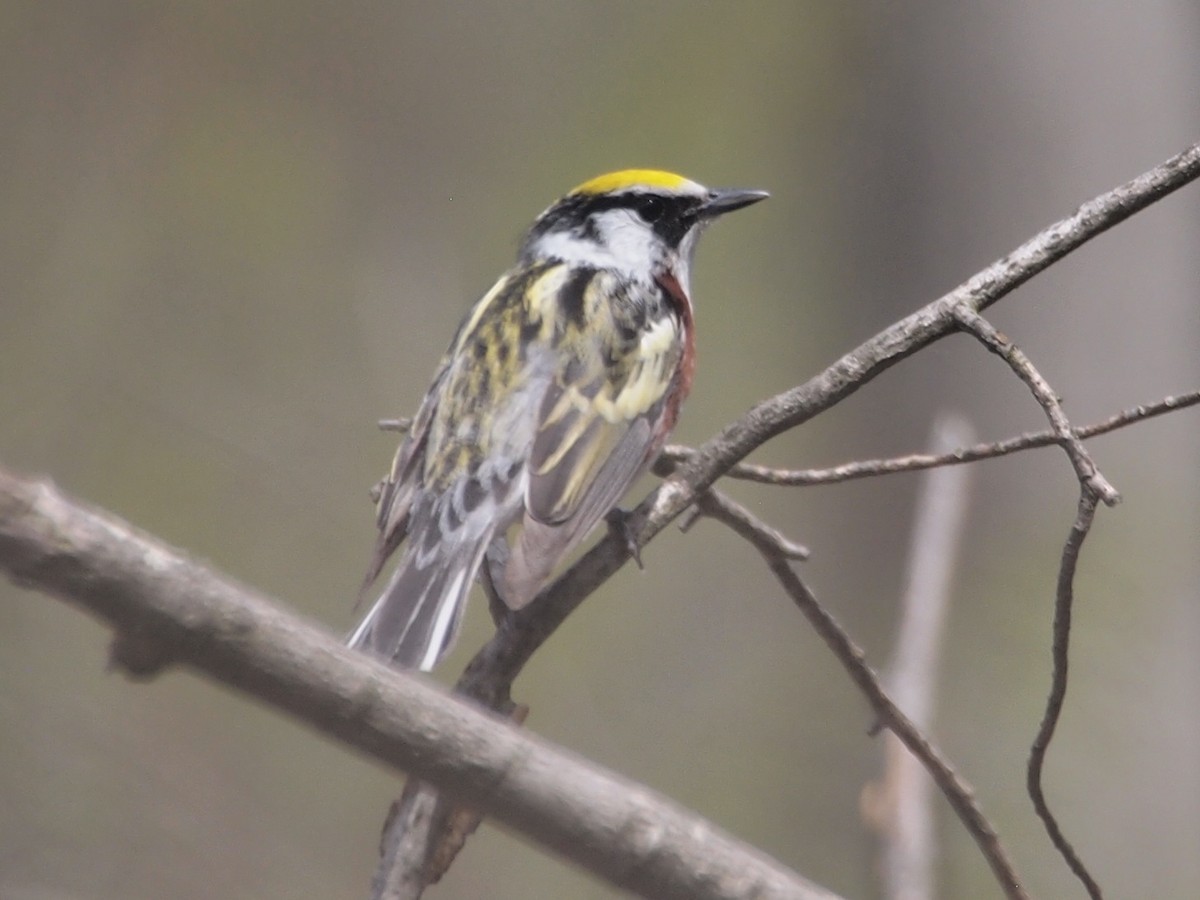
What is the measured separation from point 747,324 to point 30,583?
6.28 m

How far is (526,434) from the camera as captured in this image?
10.1 ft

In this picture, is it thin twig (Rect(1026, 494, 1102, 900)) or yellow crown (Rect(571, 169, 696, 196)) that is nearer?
thin twig (Rect(1026, 494, 1102, 900))

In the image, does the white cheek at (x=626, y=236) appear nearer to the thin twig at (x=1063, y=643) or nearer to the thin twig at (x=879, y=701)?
the thin twig at (x=879, y=701)

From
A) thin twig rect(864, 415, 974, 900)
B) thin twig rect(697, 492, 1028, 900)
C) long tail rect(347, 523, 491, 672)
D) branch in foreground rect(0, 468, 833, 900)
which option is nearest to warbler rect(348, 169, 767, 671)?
long tail rect(347, 523, 491, 672)

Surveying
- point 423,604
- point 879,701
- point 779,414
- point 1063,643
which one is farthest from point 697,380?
point 1063,643

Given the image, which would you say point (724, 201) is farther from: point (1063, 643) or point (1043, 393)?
point (1063, 643)

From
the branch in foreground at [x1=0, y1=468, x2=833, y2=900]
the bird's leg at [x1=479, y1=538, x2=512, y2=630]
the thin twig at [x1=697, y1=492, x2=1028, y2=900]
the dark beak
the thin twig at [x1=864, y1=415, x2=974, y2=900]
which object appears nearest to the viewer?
the branch in foreground at [x1=0, y1=468, x2=833, y2=900]

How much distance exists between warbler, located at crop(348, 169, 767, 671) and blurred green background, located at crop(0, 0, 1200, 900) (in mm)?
507

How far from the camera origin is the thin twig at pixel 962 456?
1.86 meters

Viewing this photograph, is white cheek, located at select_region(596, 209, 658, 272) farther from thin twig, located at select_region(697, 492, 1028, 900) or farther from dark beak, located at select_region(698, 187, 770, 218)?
thin twig, located at select_region(697, 492, 1028, 900)

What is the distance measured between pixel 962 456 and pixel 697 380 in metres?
4.87

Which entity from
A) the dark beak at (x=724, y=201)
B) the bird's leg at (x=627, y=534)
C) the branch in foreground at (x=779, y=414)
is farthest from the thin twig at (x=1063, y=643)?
the dark beak at (x=724, y=201)

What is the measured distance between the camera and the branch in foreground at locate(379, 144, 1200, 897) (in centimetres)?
185

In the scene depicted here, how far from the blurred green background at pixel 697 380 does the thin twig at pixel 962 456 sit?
43.1 inches
